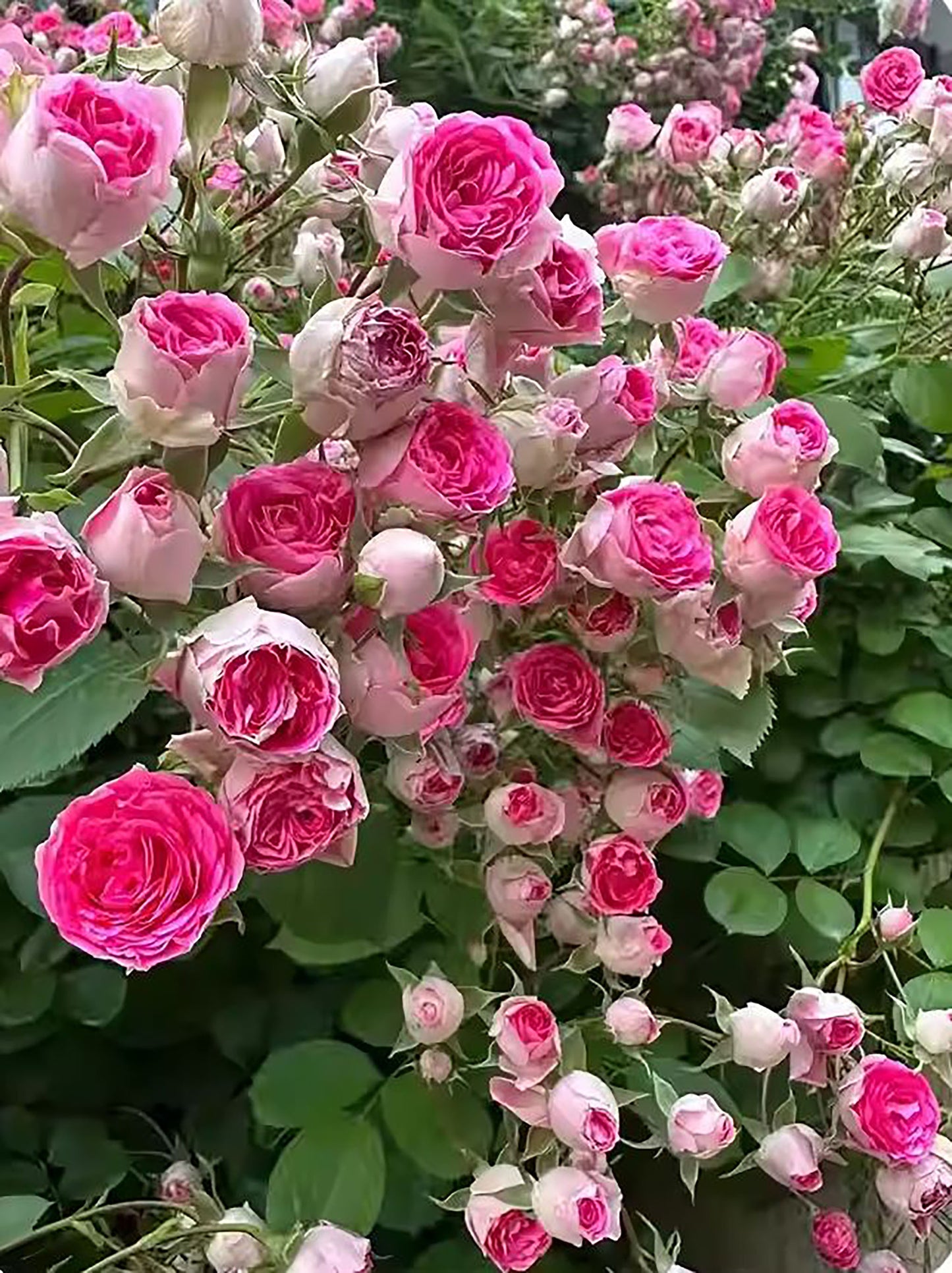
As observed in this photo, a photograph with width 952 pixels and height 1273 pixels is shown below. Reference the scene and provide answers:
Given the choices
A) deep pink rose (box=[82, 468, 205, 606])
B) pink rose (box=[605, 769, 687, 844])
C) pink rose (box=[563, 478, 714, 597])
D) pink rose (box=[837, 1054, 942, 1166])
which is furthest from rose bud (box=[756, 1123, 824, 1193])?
deep pink rose (box=[82, 468, 205, 606])

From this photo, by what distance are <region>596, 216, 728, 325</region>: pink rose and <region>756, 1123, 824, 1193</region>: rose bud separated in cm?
32

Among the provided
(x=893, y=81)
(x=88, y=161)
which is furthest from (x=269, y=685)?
(x=893, y=81)

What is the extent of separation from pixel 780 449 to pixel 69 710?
26 centimetres

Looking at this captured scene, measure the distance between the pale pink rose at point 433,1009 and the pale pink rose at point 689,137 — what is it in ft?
1.73

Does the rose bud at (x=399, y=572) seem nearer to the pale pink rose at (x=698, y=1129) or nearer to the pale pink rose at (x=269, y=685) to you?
the pale pink rose at (x=269, y=685)

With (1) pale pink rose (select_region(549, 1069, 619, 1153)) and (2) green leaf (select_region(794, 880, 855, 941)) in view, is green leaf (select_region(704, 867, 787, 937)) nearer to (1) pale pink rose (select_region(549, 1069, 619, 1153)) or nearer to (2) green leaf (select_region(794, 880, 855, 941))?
(2) green leaf (select_region(794, 880, 855, 941))

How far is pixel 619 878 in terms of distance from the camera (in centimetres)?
53

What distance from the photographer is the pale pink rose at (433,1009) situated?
0.53m

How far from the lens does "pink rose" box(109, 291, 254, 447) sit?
0.38m

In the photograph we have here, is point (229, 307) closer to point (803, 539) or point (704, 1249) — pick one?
point (803, 539)

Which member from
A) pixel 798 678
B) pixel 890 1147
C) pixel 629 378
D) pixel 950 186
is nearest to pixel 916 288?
pixel 950 186

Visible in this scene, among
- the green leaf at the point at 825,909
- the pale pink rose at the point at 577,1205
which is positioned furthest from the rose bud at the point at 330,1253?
the green leaf at the point at 825,909

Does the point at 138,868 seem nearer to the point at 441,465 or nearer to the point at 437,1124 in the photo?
the point at 441,465

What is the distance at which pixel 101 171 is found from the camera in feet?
1.17
